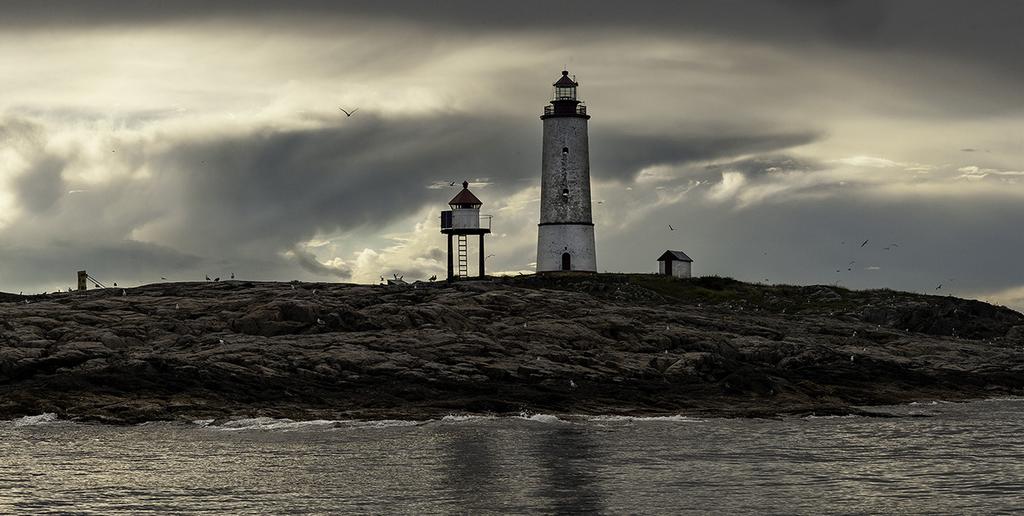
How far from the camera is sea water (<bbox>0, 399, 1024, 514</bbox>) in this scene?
2658 centimetres

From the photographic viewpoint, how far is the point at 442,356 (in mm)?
49625

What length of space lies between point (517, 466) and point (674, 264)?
56355 millimetres

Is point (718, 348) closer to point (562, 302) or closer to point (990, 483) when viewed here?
point (562, 302)

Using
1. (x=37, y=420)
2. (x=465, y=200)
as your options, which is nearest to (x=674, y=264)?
(x=465, y=200)

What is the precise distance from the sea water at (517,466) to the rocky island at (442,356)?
2.96m

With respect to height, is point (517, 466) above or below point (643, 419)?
below

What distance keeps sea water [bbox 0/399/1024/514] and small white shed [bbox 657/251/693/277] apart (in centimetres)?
4278

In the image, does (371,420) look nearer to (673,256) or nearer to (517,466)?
(517,466)

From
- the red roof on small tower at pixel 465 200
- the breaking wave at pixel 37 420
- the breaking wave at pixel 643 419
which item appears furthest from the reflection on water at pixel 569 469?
the red roof on small tower at pixel 465 200

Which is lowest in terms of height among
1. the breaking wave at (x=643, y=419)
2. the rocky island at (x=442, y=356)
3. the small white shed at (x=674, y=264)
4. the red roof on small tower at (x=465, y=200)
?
the breaking wave at (x=643, y=419)

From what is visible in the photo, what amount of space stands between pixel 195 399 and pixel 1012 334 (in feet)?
178

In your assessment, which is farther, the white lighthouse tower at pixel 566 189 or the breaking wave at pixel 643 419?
the white lighthouse tower at pixel 566 189

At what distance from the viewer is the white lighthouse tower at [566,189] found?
80375 mm

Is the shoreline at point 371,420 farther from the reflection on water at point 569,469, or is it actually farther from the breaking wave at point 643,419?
the reflection on water at point 569,469
